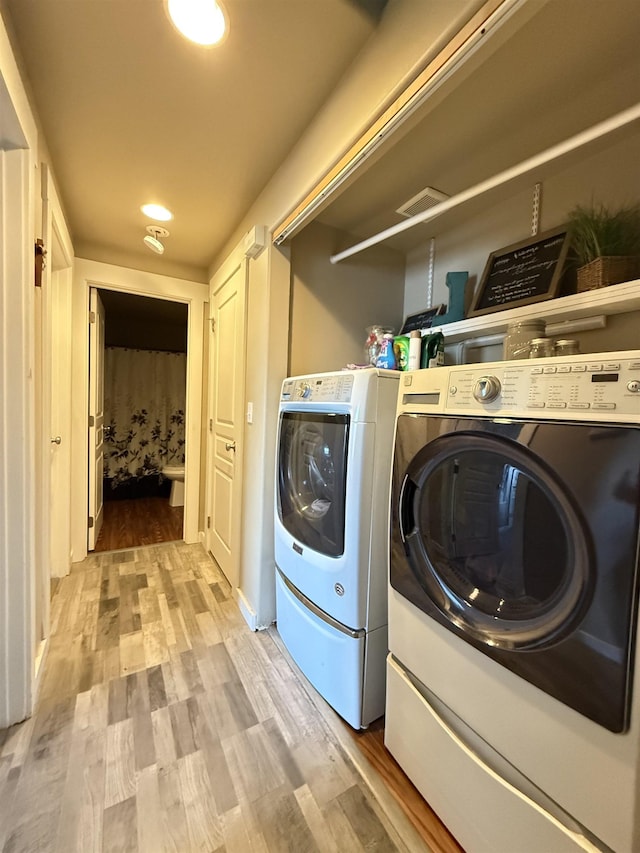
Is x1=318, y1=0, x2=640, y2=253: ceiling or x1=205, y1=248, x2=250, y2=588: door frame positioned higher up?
x1=318, y1=0, x2=640, y2=253: ceiling

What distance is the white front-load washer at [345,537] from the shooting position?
1.20 metres

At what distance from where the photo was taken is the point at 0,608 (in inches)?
49.1

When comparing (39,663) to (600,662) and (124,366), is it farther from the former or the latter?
(124,366)

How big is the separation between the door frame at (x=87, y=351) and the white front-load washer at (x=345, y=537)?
5.57 ft

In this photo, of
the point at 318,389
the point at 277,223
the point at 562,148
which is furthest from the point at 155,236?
the point at 562,148

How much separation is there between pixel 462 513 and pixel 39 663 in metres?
1.79

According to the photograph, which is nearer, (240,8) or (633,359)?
(633,359)

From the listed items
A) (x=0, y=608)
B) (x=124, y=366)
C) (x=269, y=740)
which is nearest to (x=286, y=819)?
(x=269, y=740)

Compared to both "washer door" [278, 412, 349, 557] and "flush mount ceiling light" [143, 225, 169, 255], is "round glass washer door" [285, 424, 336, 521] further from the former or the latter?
"flush mount ceiling light" [143, 225, 169, 255]

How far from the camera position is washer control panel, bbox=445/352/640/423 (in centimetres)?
63

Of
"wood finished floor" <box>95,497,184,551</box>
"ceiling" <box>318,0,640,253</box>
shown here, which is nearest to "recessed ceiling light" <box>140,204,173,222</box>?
"ceiling" <box>318,0,640,253</box>

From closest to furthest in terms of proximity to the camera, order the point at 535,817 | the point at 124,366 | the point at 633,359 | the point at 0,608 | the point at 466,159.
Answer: the point at 633,359 < the point at 535,817 < the point at 0,608 < the point at 466,159 < the point at 124,366

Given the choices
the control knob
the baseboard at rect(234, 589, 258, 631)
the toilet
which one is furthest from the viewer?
the toilet

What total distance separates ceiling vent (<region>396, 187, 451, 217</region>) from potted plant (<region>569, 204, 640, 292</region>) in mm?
608
